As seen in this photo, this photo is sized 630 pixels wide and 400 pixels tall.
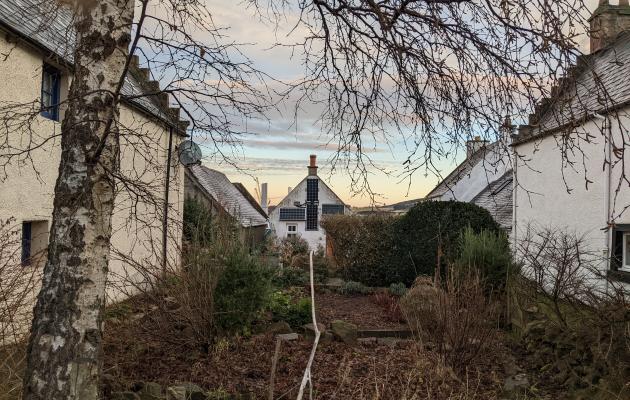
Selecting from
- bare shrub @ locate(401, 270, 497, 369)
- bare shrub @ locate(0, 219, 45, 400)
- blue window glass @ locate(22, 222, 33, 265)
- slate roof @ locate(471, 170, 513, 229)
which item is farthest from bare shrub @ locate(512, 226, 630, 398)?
slate roof @ locate(471, 170, 513, 229)

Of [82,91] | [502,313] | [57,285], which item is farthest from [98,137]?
[502,313]

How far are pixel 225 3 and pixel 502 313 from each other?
21.6 ft

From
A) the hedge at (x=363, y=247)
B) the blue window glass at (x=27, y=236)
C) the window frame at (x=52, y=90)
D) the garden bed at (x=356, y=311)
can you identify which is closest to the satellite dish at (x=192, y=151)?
the window frame at (x=52, y=90)

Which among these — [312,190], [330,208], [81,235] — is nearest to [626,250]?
[81,235]

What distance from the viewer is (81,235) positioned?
295 cm

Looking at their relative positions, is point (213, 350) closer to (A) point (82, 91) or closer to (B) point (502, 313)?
(A) point (82, 91)

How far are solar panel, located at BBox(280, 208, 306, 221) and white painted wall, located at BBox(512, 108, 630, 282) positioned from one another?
24555 mm

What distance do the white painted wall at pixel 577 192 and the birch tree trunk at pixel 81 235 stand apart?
6.75 meters

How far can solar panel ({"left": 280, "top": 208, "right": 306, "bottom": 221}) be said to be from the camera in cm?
3803

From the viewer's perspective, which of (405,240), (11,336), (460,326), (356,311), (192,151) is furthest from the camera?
(405,240)

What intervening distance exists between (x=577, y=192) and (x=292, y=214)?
2812 centimetres

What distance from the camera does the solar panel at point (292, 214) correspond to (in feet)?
125

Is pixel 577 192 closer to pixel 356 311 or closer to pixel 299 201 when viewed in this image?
pixel 356 311

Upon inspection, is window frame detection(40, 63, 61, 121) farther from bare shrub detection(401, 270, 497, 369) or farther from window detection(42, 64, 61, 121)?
bare shrub detection(401, 270, 497, 369)
